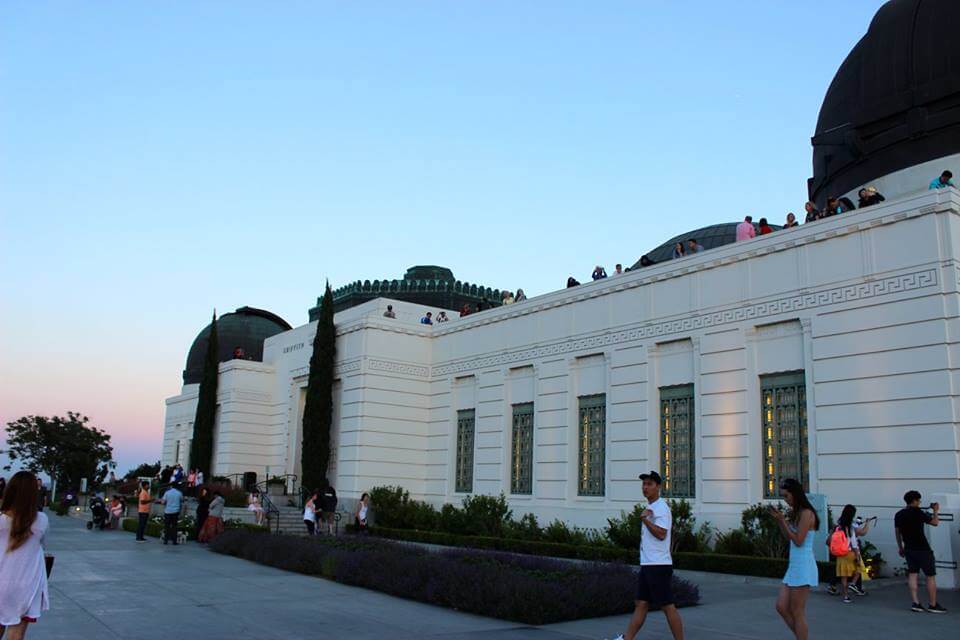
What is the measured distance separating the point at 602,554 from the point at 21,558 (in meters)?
13.8

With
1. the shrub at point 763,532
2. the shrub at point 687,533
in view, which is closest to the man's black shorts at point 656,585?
the shrub at point 763,532

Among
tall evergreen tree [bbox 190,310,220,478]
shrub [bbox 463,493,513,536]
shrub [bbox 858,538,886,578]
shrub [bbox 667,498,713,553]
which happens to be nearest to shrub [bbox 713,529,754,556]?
shrub [bbox 667,498,713,553]

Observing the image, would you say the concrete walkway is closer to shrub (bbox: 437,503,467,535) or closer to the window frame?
shrub (bbox: 437,503,467,535)

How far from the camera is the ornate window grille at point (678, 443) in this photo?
19.2 metres

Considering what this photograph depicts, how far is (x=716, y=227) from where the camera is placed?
30906mm

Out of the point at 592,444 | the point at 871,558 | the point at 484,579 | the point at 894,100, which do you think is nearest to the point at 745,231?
the point at 894,100

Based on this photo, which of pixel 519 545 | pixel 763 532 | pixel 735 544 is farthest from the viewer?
pixel 519 545

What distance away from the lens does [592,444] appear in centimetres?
2194

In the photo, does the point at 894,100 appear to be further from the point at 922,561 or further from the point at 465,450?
the point at 465,450

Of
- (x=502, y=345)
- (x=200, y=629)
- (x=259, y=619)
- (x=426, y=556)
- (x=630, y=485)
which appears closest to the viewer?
(x=200, y=629)

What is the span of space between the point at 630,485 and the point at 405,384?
1004 cm

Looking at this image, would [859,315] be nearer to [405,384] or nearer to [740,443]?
[740,443]

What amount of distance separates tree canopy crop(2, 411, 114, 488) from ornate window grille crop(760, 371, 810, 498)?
53380 millimetres

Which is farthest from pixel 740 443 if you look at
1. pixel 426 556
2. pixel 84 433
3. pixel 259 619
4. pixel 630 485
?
pixel 84 433
